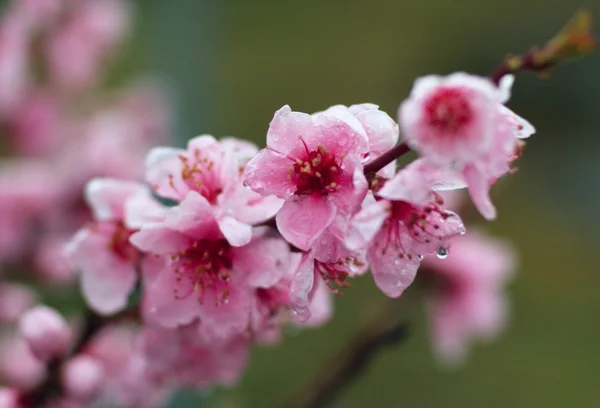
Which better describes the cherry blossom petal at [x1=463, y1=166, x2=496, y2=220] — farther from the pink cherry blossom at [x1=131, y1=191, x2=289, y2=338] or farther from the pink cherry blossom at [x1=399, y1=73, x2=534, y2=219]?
the pink cherry blossom at [x1=131, y1=191, x2=289, y2=338]

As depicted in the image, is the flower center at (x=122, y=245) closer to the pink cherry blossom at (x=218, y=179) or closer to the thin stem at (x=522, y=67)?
the pink cherry blossom at (x=218, y=179)

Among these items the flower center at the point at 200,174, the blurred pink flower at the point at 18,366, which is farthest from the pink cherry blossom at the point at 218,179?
the blurred pink flower at the point at 18,366

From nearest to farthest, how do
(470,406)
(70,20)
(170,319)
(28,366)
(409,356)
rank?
(170,319), (28,366), (70,20), (470,406), (409,356)

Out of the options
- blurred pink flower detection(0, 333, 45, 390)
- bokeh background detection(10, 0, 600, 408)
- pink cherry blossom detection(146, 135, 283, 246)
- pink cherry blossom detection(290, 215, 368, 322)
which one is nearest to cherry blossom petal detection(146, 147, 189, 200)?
pink cherry blossom detection(146, 135, 283, 246)

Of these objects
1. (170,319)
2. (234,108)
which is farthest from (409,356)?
(170,319)

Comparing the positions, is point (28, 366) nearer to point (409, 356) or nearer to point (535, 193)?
point (409, 356)

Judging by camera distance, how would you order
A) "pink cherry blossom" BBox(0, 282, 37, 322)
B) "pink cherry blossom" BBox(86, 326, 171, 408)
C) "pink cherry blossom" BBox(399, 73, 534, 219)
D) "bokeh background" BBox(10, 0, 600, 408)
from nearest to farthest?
1. "pink cherry blossom" BBox(399, 73, 534, 219)
2. "pink cherry blossom" BBox(86, 326, 171, 408)
3. "pink cherry blossom" BBox(0, 282, 37, 322)
4. "bokeh background" BBox(10, 0, 600, 408)
